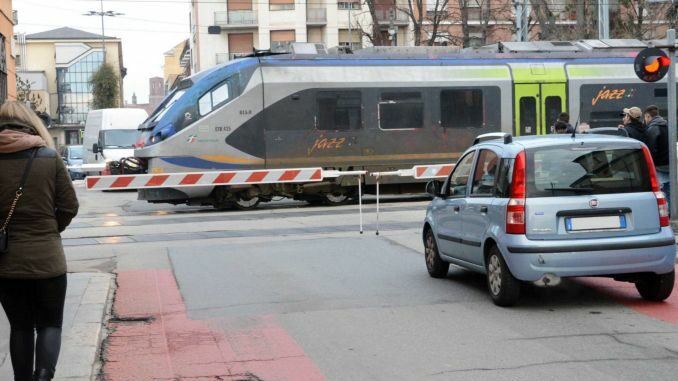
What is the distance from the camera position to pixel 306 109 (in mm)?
22062

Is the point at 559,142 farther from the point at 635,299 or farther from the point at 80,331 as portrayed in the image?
the point at 80,331

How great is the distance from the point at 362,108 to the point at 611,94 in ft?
21.6

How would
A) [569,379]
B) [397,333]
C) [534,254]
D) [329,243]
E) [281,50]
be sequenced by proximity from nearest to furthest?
[569,379]
[397,333]
[534,254]
[329,243]
[281,50]

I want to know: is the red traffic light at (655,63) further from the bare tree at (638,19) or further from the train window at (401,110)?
the bare tree at (638,19)

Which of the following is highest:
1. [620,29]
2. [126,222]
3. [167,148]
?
[620,29]

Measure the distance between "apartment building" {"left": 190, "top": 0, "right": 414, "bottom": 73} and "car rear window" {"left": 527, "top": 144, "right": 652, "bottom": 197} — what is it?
5619 cm

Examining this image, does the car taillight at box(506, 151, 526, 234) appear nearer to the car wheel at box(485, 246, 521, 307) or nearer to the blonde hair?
the car wheel at box(485, 246, 521, 307)

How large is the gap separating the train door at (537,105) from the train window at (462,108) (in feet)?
3.26

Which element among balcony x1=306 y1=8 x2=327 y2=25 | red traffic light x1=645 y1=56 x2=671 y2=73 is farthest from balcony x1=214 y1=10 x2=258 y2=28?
red traffic light x1=645 y1=56 x2=671 y2=73

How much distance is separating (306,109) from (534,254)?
46.7 ft

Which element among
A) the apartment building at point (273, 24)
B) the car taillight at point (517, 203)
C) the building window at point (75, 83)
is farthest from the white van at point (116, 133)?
the building window at point (75, 83)

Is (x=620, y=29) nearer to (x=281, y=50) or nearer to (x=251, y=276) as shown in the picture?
(x=281, y=50)

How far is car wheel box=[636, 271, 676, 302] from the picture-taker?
28.3ft

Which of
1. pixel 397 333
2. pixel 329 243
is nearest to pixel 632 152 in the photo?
pixel 397 333
